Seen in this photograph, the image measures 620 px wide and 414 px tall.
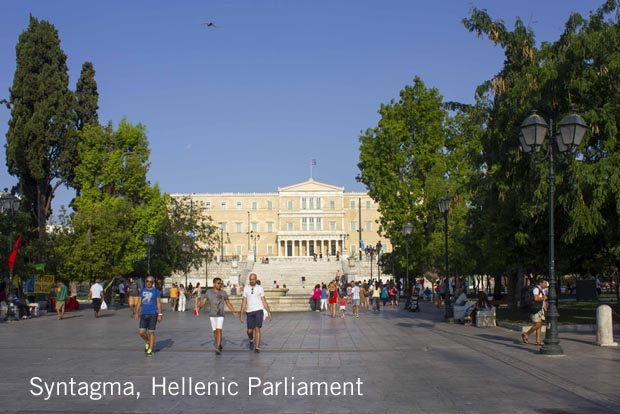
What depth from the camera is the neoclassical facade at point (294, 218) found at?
12812 cm

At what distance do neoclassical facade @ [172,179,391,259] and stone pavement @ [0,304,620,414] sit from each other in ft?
353

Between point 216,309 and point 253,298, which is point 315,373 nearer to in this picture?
point 253,298

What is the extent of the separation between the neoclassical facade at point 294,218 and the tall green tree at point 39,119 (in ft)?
282

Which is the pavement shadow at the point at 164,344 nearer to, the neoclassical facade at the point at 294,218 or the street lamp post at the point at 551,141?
the street lamp post at the point at 551,141

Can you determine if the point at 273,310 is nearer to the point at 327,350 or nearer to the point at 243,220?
the point at 327,350

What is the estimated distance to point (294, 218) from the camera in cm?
12938

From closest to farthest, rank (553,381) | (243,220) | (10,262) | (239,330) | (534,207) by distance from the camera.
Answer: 1. (553,381)
2. (534,207)
3. (239,330)
4. (10,262)
5. (243,220)

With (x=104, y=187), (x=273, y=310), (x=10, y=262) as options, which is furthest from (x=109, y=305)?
(x=10, y=262)

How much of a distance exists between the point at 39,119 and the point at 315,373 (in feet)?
108

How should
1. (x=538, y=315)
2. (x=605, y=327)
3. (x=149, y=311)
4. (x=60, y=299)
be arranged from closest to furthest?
(x=149, y=311) → (x=605, y=327) → (x=538, y=315) → (x=60, y=299)

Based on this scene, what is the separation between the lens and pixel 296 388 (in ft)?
33.9

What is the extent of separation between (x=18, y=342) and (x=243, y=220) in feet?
364

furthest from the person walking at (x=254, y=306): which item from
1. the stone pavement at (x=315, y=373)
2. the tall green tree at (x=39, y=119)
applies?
the tall green tree at (x=39, y=119)

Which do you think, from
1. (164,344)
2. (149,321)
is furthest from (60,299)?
(149,321)
